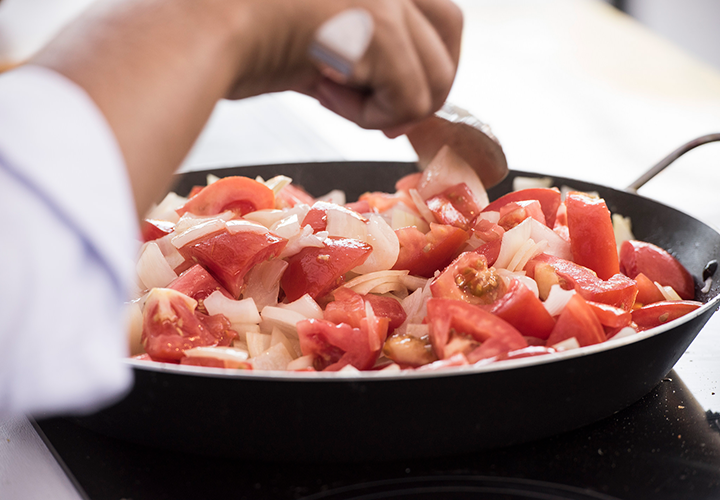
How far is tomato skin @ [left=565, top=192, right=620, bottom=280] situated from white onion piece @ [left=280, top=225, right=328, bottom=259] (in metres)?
0.36

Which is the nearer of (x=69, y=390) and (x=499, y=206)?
(x=69, y=390)

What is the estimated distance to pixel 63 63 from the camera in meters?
0.42

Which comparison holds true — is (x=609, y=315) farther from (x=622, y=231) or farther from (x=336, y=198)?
(x=336, y=198)

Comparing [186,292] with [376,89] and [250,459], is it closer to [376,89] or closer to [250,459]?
[250,459]

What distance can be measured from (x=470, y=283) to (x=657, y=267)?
1.28ft

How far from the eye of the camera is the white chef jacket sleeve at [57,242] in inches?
14.8

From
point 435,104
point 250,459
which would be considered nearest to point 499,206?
point 435,104

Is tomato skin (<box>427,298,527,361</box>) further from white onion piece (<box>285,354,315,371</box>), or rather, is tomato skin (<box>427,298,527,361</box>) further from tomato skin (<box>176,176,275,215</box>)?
tomato skin (<box>176,176,275,215</box>)

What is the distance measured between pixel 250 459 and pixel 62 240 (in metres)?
0.37

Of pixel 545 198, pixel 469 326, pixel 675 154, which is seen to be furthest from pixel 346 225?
pixel 675 154

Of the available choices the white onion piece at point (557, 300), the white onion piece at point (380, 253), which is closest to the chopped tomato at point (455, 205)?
the white onion piece at point (380, 253)

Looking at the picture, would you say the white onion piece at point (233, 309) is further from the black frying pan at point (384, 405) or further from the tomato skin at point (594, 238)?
the tomato skin at point (594, 238)

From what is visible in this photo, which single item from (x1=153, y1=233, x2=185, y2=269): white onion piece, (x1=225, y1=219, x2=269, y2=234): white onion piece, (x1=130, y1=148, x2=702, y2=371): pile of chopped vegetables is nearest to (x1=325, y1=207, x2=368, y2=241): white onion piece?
(x1=130, y1=148, x2=702, y2=371): pile of chopped vegetables

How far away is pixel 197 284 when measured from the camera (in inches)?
32.3
